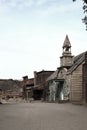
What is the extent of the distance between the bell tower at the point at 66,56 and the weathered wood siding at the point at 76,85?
26.7 ft

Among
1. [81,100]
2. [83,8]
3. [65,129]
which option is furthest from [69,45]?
[65,129]

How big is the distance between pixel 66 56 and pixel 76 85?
12.2 meters

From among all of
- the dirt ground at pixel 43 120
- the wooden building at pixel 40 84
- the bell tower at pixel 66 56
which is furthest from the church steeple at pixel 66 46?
the dirt ground at pixel 43 120

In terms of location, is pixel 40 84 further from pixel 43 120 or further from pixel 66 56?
pixel 43 120

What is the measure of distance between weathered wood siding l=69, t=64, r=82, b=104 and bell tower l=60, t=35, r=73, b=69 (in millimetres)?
8124

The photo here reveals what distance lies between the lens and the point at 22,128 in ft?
62.8

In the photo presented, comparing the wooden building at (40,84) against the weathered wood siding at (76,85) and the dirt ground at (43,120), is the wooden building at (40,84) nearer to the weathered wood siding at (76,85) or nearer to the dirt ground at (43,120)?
the weathered wood siding at (76,85)

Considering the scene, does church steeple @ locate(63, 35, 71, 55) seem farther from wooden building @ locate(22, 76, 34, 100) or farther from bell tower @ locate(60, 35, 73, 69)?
wooden building @ locate(22, 76, 34, 100)

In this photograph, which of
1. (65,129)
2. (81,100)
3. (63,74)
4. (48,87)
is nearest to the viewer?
(65,129)

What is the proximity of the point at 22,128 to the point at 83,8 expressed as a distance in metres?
8.11

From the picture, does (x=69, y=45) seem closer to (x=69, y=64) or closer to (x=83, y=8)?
(x=69, y=64)

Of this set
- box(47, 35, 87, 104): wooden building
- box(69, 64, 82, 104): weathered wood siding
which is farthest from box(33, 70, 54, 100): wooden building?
box(69, 64, 82, 104): weathered wood siding

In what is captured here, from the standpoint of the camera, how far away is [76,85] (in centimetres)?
6338

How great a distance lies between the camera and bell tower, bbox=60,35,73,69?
73338 mm
